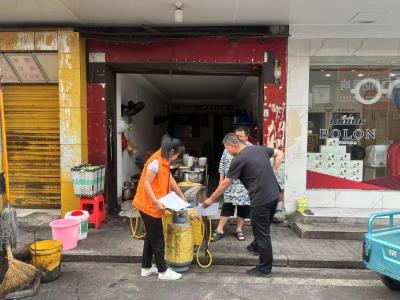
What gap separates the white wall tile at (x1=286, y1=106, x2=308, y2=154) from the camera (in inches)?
261

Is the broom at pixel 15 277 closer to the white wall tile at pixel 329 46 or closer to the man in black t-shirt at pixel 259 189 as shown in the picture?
the man in black t-shirt at pixel 259 189

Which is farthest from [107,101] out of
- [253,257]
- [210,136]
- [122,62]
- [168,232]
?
[210,136]

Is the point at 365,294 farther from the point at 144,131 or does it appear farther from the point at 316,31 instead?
the point at 144,131

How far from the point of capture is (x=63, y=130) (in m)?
6.43

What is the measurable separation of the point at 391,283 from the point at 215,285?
6.51ft

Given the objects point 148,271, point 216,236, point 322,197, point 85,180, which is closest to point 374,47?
point 322,197

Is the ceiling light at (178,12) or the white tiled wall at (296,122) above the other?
the ceiling light at (178,12)

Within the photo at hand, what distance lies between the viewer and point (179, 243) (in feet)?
14.9

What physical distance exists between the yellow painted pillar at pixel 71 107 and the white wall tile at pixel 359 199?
4.76 metres

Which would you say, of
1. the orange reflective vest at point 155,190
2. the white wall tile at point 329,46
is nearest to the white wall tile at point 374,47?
the white wall tile at point 329,46

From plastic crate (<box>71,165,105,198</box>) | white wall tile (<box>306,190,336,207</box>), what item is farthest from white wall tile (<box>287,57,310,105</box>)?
plastic crate (<box>71,165,105,198</box>)

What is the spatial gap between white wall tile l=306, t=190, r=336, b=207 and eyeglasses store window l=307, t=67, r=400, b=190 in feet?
0.43

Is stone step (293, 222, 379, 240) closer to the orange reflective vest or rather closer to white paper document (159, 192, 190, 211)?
white paper document (159, 192, 190, 211)

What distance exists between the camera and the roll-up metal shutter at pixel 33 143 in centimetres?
721
